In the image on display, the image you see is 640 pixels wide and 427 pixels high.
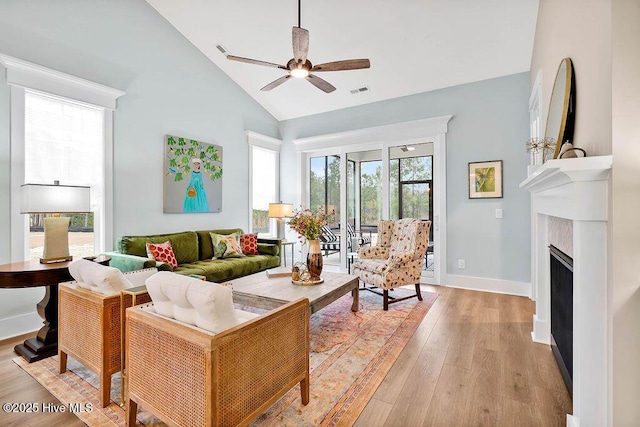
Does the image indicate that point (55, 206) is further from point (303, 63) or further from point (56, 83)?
point (303, 63)

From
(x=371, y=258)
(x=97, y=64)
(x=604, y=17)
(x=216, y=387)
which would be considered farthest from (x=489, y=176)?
(x=97, y=64)

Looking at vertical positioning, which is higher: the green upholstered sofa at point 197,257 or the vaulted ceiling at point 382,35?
the vaulted ceiling at point 382,35

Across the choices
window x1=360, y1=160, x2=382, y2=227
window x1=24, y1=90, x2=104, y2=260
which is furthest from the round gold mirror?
window x1=24, y1=90, x2=104, y2=260

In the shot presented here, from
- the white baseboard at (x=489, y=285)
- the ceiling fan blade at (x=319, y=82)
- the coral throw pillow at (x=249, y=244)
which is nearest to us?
the ceiling fan blade at (x=319, y=82)

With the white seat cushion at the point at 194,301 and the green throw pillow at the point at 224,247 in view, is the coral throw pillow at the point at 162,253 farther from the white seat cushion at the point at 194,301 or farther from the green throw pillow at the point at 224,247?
the white seat cushion at the point at 194,301

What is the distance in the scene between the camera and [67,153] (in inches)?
128

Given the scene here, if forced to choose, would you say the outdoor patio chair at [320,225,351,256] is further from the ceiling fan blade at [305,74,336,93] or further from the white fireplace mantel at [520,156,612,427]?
the white fireplace mantel at [520,156,612,427]

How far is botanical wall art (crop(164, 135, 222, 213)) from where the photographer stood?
4.14m

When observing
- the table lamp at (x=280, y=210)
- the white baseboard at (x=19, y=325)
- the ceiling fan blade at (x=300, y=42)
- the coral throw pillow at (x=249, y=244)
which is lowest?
the white baseboard at (x=19, y=325)

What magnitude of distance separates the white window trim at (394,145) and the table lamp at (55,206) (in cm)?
373

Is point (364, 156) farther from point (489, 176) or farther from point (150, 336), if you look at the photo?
point (150, 336)

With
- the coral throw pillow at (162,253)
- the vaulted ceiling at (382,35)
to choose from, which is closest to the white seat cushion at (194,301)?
the coral throw pillow at (162,253)

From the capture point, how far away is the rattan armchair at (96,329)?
1781 millimetres

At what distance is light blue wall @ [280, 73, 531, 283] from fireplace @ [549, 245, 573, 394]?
1.74 metres
